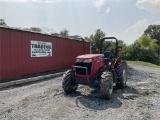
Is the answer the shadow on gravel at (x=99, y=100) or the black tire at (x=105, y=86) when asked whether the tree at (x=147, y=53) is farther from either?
the black tire at (x=105, y=86)

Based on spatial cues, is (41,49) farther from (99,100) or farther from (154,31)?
(154,31)

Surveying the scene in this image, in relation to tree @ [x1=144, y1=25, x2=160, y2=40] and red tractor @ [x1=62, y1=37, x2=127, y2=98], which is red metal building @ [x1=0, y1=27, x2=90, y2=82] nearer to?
red tractor @ [x1=62, y1=37, x2=127, y2=98]

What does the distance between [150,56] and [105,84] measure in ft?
149

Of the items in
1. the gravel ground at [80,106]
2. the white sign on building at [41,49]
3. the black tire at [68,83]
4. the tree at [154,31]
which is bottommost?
the gravel ground at [80,106]

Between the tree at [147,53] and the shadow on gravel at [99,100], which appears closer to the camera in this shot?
the shadow on gravel at [99,100]

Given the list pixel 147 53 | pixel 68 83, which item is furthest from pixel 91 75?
pixel 147 53

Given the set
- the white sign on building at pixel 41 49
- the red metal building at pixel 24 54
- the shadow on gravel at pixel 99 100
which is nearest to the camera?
the shadow on gravel at pixel 99 100

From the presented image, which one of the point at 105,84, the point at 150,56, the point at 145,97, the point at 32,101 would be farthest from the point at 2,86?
the point at 150,56

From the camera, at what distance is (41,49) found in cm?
1298

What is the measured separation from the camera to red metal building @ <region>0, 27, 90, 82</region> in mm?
10398

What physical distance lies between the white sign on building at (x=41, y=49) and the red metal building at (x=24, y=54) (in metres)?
0.13

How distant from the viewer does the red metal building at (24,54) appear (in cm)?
1040

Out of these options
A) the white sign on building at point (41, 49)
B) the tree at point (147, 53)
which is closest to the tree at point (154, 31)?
the tree at point (147, 53)

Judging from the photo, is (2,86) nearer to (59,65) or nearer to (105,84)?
(105,84)
